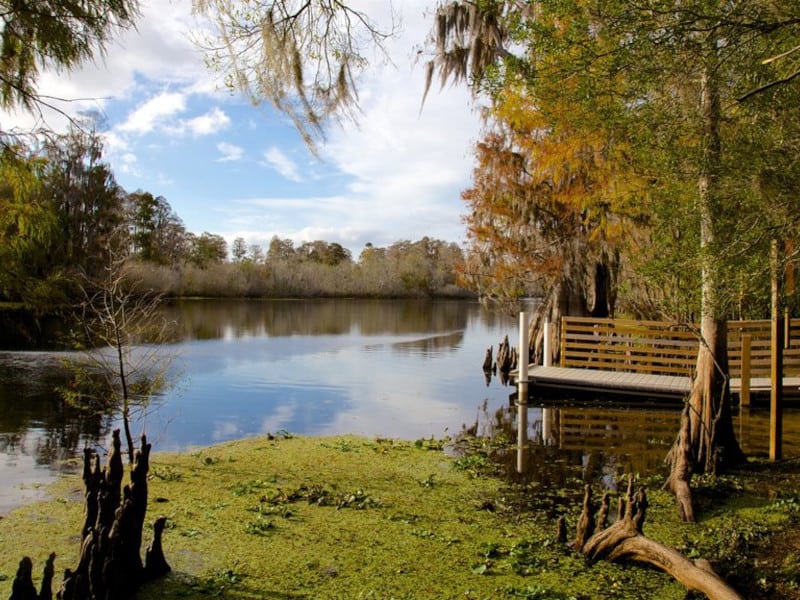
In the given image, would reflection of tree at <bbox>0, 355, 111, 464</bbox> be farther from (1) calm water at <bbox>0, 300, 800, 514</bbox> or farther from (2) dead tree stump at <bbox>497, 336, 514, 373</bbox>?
(2) dead tree stump at <bbox>497, 336, 514, 373</bbox>

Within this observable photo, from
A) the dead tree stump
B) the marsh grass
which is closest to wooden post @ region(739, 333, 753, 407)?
the marsh grass

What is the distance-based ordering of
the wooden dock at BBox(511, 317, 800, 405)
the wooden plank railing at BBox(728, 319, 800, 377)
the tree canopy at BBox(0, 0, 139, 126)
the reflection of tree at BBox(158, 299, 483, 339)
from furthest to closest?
the reflection of tree at BBox(158, 299, 483, 339) < the wooden plank railing at BBox(728, 319, 800, 377) < the wooden dock at BBox(511, 317, 800, 405) < the tree canopy at BBox(0, 0, 139, 126)

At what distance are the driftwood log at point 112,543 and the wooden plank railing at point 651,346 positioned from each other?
10030 mm

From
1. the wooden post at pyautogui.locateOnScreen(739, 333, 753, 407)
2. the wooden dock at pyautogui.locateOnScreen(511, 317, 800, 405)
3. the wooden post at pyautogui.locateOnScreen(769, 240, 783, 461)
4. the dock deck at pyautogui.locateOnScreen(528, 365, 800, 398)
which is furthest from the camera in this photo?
the wooden dock at pyautogui.locateOnScreen(511, 317, 800, 405)

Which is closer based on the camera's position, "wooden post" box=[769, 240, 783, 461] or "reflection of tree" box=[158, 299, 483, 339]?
"wooden post" box=[769, 240, 783, 461]

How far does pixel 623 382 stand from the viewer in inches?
471

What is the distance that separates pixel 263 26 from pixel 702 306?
4.65 meters

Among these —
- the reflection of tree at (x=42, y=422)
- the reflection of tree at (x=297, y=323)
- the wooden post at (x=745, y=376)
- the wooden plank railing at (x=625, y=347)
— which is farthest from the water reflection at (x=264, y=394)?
Answer: the wooden post at (x=745, y=376)

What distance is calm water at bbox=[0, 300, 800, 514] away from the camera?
792 cm

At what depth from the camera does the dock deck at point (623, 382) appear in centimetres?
1134

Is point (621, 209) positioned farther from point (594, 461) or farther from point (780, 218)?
point (780, 218)

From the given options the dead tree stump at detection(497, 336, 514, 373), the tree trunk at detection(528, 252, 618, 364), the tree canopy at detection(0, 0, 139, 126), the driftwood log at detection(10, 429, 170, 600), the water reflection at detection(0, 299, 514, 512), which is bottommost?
the water reflection at detection(0, 299, 514, 512)

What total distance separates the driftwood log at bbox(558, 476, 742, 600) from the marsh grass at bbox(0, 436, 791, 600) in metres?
0.10

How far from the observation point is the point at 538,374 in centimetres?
1275
